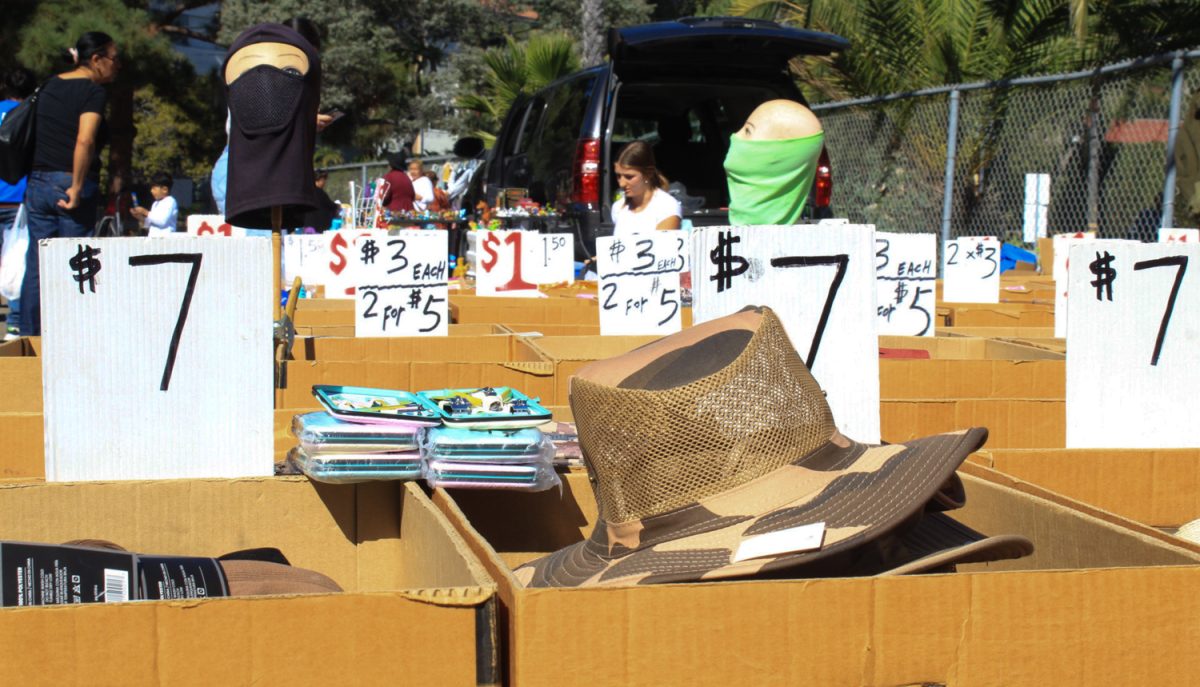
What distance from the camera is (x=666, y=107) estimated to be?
9.05 m

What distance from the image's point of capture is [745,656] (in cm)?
140

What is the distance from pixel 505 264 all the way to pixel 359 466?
4748mm

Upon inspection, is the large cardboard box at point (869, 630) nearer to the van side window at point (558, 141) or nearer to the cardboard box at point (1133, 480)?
the cardboard box at point (1133, 480)

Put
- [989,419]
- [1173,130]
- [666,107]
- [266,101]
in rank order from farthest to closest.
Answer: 1. [666,107]
2. [1173,130]
3. [266,101]
4. [989,419]

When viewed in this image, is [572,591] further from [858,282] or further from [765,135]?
[765,135]

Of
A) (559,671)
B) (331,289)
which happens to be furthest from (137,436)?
(331,289)

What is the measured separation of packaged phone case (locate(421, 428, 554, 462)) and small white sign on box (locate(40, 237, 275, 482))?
1.04 feet

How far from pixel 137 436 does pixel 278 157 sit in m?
1.46

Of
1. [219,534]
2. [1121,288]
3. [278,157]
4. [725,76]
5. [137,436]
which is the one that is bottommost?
[219,534]

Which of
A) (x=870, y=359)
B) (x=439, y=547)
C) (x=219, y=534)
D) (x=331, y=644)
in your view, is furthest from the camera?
(x=870, y=359)

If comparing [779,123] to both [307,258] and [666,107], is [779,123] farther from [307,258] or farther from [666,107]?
[666,107]

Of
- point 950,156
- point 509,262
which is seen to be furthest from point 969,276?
point 950,156

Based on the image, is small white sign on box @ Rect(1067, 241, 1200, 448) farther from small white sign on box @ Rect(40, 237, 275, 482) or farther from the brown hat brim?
small white sign on box @ Rect(40, 237, 275, 482)

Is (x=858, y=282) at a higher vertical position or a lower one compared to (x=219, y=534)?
higher
